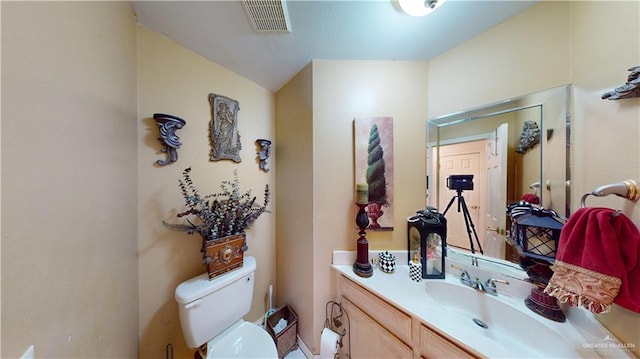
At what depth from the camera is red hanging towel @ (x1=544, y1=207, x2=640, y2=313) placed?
546 mm

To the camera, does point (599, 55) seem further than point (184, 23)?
No

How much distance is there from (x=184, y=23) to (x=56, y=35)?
64 centimetres

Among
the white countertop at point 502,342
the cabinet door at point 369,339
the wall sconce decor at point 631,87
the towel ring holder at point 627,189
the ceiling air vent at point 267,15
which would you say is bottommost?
the cabinet door at point 369,339

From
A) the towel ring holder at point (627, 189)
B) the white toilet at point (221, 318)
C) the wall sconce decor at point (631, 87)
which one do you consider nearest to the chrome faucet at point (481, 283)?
the towel ring holder at point (627, 189)

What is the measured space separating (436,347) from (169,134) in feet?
5.46

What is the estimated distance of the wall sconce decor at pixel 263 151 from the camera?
4.79 ft

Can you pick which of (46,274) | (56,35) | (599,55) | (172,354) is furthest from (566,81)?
(172,354)

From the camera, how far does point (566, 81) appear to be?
0.82 m

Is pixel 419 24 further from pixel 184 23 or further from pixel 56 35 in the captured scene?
pixel 56 35

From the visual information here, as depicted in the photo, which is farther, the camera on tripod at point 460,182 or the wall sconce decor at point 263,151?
the wall sconce decor at point 263,151

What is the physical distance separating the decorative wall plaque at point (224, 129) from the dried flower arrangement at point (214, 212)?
0.65 ft

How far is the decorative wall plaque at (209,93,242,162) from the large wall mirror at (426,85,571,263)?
54.5 inches

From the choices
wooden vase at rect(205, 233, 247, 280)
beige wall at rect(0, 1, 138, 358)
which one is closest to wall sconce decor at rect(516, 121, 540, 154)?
wooden vase at rect(205, 233, 247, 280)

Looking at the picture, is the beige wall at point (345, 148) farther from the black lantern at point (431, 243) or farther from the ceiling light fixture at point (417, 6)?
the ceiling light fixture at point (417, 6)
